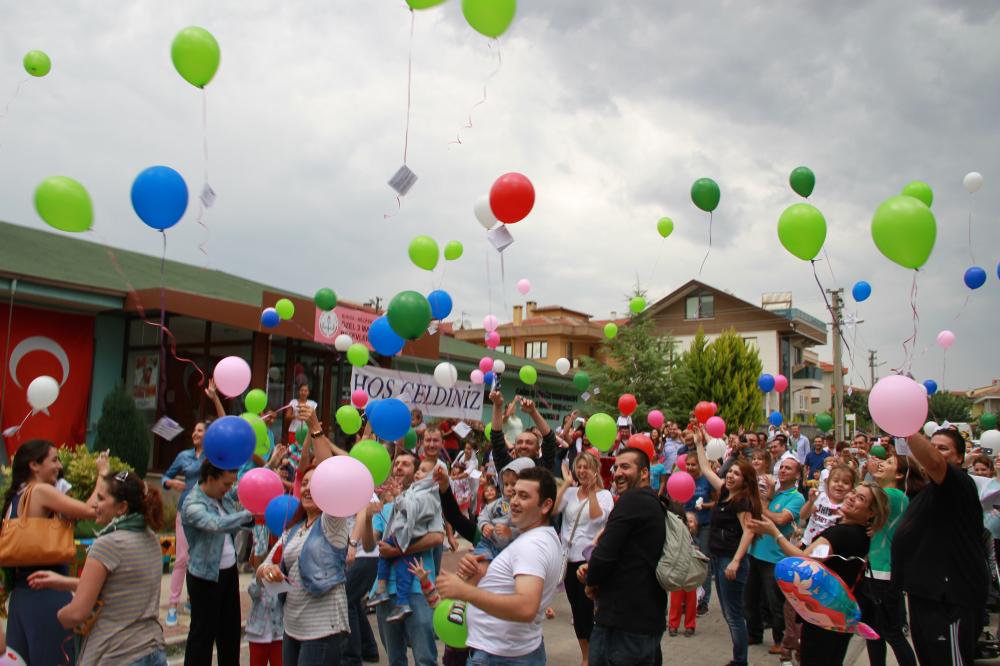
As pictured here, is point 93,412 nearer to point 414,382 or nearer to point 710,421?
point 414,382

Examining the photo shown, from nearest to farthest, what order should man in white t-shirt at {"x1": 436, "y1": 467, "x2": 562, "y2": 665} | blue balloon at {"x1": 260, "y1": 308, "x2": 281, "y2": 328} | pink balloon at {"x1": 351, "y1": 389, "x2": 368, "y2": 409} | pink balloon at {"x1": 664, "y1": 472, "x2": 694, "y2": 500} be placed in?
1. man in white t-shirt at {"x1": 436, "y1": 467, "x2": 562, "y2": 665}
2. pink balloon at {"x1": 664, "y1": 472, "x2": 694, "y2": 500}
3. pink balloon at {"x1": 351, "y1": 389, "x2": 368, "y2": 409}
4. blue balloon at {"x1": 260, "y1": 308, "x2": 281, "y2": 328}

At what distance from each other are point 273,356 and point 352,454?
36.1 feet

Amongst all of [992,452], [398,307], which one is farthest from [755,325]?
[398,307]

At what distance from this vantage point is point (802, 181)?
24.6ft

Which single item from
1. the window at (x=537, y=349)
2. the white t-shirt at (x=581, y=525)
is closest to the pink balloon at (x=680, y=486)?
the white t-shirt at (x=581, y=525)

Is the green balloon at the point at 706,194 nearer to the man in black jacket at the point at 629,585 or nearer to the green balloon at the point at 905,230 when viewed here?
the green balloon at the point at 905,230

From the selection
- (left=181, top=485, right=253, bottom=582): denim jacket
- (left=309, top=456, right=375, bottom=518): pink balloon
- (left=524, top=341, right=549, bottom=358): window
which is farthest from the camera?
(left=524, top=341, right=549, bottom=358): window

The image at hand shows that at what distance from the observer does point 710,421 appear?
11.2 m

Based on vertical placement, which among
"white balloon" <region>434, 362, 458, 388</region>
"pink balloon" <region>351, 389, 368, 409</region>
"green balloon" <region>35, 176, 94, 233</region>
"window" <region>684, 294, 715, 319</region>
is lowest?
"pink balloon" <region>351, 389, 368, 409</region>

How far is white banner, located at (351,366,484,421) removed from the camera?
1213 cm

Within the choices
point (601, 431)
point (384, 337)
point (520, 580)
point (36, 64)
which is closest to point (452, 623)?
point (520, 580)

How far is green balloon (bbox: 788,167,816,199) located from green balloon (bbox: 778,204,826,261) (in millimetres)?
1768

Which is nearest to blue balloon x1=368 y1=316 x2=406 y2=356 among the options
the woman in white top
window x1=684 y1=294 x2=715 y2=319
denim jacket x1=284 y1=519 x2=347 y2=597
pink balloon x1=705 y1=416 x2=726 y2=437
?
the woman in white top

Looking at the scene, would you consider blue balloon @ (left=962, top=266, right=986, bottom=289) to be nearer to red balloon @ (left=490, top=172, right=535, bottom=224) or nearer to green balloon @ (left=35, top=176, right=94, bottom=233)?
red balloon @ (left=490, top=172, right=535, bottom=224)
